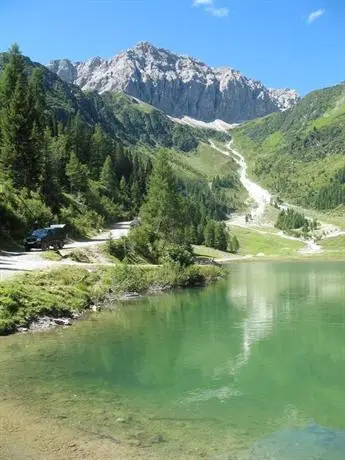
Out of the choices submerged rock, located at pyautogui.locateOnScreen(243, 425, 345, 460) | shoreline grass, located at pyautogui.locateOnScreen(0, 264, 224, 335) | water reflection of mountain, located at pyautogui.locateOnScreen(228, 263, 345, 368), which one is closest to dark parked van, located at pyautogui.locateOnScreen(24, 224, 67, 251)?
shoreline grass, located at pyautogui.locateOnScreen(0, 264, 224, 335)

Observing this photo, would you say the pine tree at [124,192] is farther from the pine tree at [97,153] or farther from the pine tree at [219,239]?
the pine tree at [219,239]

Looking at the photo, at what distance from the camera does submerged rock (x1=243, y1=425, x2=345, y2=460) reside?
53.2 feet

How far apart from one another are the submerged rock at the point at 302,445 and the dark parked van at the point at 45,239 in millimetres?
49280

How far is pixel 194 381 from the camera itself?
25328 millimetres

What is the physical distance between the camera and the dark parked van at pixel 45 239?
207ft

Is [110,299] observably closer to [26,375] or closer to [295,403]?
[26,375]

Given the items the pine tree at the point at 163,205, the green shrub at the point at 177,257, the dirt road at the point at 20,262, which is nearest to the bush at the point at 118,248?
the green shrub at the point at 177,257

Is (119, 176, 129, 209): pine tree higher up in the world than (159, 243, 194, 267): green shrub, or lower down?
higher up

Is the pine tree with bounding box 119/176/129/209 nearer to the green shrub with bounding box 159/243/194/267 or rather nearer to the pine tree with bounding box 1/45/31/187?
the pine tree with bounding box 1/45/31/187

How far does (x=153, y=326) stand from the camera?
1581 inches

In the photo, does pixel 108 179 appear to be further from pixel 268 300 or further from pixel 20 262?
pixel 20 262

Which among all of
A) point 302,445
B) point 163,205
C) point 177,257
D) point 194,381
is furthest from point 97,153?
point 302,445

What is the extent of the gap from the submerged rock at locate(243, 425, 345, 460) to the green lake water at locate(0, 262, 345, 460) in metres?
0.04

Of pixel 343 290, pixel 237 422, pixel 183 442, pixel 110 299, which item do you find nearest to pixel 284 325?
pixel 110 299
